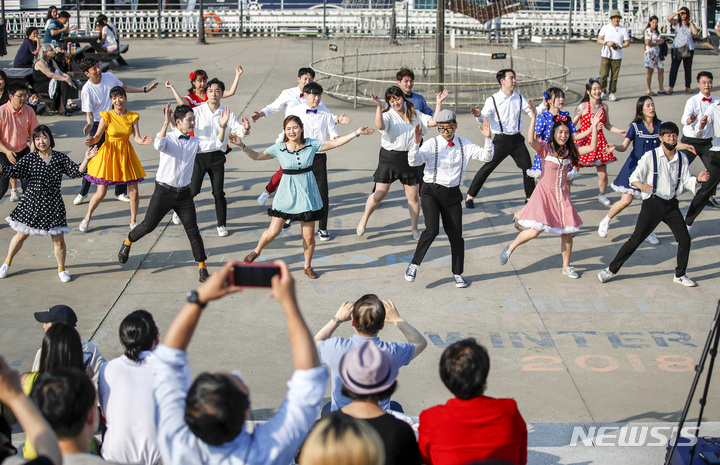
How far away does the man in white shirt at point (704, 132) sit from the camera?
8898mm

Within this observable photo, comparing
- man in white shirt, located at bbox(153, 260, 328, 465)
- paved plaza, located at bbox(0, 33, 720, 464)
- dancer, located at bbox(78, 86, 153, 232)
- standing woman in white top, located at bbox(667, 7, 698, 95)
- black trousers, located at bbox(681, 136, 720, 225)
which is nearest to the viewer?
man in white shirt, located at bbox(153, 260, 328, 465)

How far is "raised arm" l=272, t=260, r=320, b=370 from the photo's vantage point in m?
2.84

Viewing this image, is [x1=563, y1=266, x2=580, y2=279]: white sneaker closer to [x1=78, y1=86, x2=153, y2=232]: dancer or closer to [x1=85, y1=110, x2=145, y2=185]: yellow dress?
[x1=78, y1=86, x2=153, y2=232]: dancer

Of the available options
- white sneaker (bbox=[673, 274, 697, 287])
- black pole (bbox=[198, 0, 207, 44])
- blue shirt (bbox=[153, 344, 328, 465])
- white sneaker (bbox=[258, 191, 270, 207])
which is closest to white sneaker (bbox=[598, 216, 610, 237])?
white sneaker (bbox=[673, 274, 697, 287])

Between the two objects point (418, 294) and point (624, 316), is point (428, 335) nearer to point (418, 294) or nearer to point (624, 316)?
point (418, 294)

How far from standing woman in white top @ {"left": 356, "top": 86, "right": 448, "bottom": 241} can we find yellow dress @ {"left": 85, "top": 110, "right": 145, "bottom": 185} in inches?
108

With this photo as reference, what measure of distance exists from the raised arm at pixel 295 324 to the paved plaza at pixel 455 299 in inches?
97.1

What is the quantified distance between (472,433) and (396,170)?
17.8ft

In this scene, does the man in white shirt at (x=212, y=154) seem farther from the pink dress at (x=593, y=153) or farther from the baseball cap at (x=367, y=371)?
the baseball cap at (x=367, y=371)

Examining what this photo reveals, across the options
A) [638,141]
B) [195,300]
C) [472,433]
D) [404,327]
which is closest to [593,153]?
[638,141]

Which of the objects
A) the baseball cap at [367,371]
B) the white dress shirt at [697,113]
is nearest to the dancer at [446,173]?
the white dress shirt at [697,113]

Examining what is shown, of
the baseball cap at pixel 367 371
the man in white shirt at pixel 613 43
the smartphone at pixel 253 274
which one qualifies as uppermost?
the man in white shirt at pixel 613 43

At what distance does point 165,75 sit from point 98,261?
37.1 feet

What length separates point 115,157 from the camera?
862 cm
